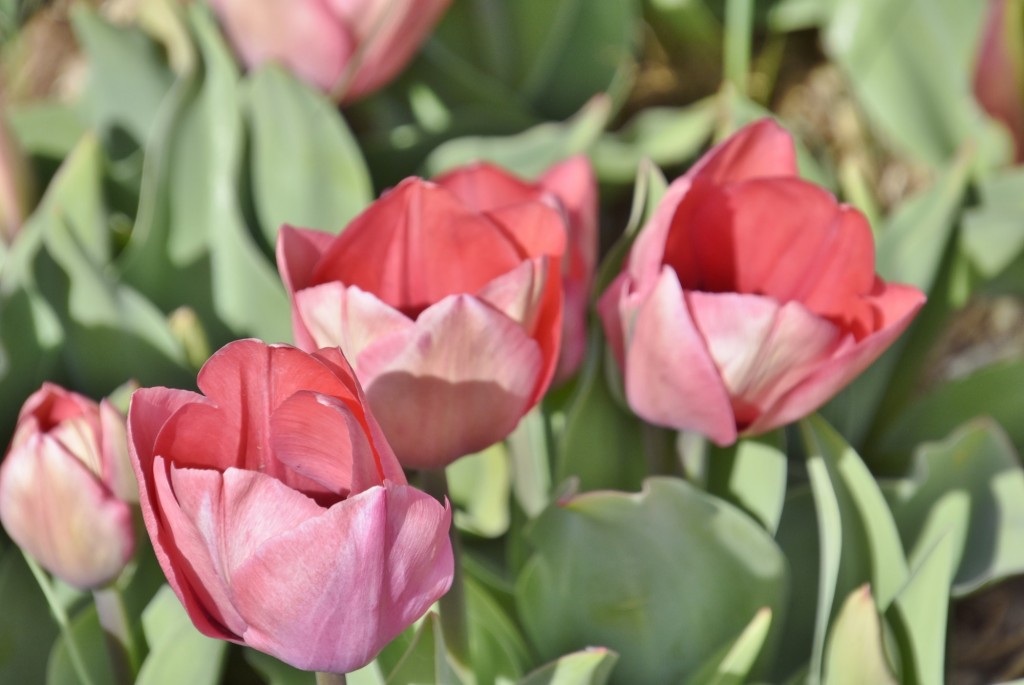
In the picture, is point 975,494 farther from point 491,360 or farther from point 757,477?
point 491,360

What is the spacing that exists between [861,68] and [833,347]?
424 millimetres

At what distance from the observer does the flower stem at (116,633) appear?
0.43 m

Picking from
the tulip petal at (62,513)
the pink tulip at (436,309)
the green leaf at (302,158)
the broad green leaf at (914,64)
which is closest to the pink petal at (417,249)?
the pink tulip at (436,309)

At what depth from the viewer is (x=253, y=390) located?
0.30 m

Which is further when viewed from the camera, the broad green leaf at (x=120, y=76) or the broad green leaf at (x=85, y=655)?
the broad green leaf at (x=120, y=76)

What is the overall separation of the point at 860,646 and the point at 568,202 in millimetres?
205

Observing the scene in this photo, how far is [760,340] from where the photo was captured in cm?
38

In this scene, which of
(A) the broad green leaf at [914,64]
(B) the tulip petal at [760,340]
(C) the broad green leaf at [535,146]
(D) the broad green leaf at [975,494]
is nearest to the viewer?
(B) the tulip petal at [760,340]

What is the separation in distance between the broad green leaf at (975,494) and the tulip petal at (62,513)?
0.33 metres

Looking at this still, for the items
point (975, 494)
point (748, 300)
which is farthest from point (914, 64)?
point (748, 300)

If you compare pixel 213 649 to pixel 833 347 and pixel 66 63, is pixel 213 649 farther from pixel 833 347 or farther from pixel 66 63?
pixel 66 63

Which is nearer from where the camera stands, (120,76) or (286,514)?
(286,514)

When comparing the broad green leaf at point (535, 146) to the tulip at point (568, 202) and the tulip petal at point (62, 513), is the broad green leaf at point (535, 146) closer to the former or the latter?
the tulip at point (568, 202)

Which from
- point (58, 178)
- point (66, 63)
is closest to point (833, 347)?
point (58, 178)
